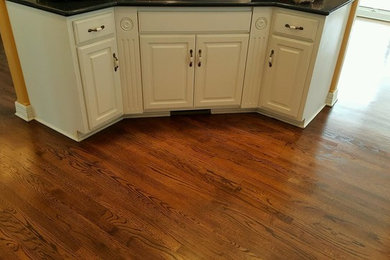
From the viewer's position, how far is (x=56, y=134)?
2.58 m

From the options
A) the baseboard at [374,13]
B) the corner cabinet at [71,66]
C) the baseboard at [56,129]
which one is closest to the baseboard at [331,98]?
the corner cabinet at [71,66]

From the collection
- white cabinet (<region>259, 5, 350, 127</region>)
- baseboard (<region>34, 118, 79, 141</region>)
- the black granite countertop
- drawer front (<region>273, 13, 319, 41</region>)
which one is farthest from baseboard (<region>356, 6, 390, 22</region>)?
baseboard (<region>34, 118, 79, 141</region>)

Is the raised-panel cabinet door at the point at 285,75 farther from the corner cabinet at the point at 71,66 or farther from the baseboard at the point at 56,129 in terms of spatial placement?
the baseboard at the point at 56,129

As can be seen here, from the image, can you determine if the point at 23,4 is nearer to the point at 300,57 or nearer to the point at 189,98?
the point at 189,98

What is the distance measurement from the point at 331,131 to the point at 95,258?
204 centimetres

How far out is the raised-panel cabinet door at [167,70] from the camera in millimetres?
2492

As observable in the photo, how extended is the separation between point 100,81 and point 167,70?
0.52m

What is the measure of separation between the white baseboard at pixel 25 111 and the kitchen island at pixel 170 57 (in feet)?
0.12

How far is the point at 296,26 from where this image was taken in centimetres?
239

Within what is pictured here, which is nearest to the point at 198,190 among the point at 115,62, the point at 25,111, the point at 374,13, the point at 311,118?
the point at 115,62

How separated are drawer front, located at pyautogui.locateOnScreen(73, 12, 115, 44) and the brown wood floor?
0.76 m

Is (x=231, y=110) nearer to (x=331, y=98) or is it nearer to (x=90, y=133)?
(x=331, y=98)

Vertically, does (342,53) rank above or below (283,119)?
above

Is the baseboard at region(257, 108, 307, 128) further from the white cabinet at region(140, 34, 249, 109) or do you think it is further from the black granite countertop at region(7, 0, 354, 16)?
the black granite countertop at region(7, 0, 354, 16)
